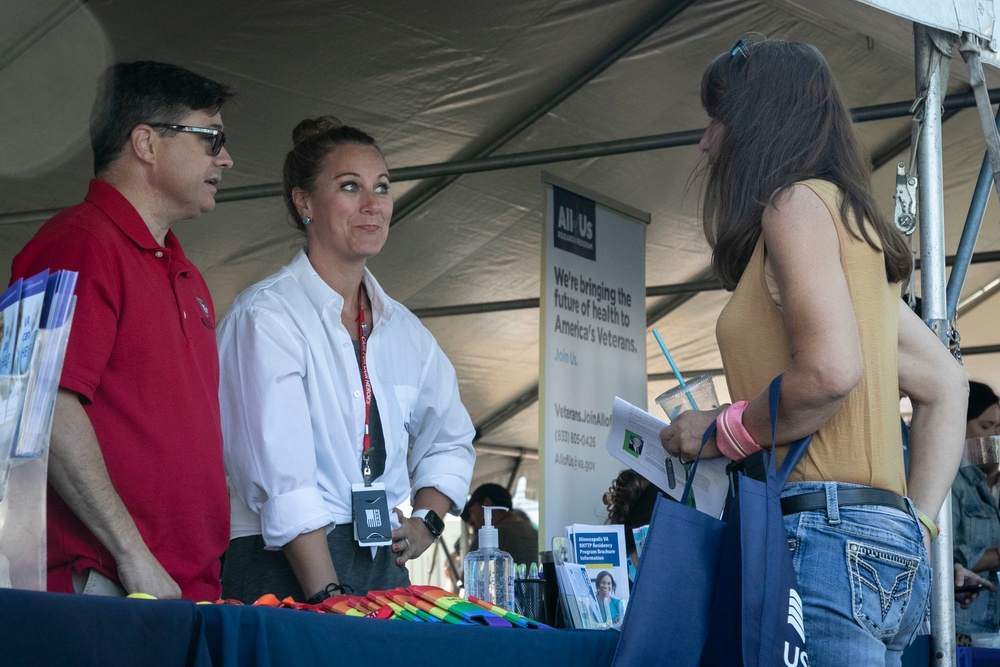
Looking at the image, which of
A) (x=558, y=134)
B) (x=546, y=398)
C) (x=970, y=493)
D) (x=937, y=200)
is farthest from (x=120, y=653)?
(x=558, y=134)

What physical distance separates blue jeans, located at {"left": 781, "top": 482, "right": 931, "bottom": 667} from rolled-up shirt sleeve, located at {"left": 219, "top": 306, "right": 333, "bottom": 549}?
0.97 m

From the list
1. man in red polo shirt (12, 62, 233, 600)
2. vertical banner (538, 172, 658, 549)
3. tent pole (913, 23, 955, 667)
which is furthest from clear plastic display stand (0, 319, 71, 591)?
vertical banner (538, 172, 658, 549)

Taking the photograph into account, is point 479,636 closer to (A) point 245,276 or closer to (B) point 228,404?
(B) point 228,404

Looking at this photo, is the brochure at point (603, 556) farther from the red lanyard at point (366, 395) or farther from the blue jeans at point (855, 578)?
the blue jeans at point (855, 578)

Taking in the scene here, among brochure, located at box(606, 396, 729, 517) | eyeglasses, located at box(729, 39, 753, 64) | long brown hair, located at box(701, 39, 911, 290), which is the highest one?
eyeglasses, located at box(729, 39, 753, 64)

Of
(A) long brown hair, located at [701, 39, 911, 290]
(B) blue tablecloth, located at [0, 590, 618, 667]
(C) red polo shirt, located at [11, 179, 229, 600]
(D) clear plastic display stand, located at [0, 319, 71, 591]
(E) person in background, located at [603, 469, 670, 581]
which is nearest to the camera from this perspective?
(B) blue tablecloth, located at [0, 590, 618, 667]

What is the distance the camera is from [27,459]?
3.99ft

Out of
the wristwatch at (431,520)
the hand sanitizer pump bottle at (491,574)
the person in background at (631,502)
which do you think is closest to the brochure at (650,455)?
the hand sanitizer pump bottle at (491,574)

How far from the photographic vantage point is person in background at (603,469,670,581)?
12.0ft

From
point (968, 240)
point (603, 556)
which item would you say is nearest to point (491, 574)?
point (603, 556)

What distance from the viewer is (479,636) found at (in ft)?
4.69

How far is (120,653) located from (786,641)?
2.55 ft

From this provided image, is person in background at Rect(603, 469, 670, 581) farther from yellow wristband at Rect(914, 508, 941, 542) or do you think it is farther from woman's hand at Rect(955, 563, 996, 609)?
yellow wristband at Rect(914, 508, 941, 542)

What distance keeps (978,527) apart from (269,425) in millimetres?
3199
